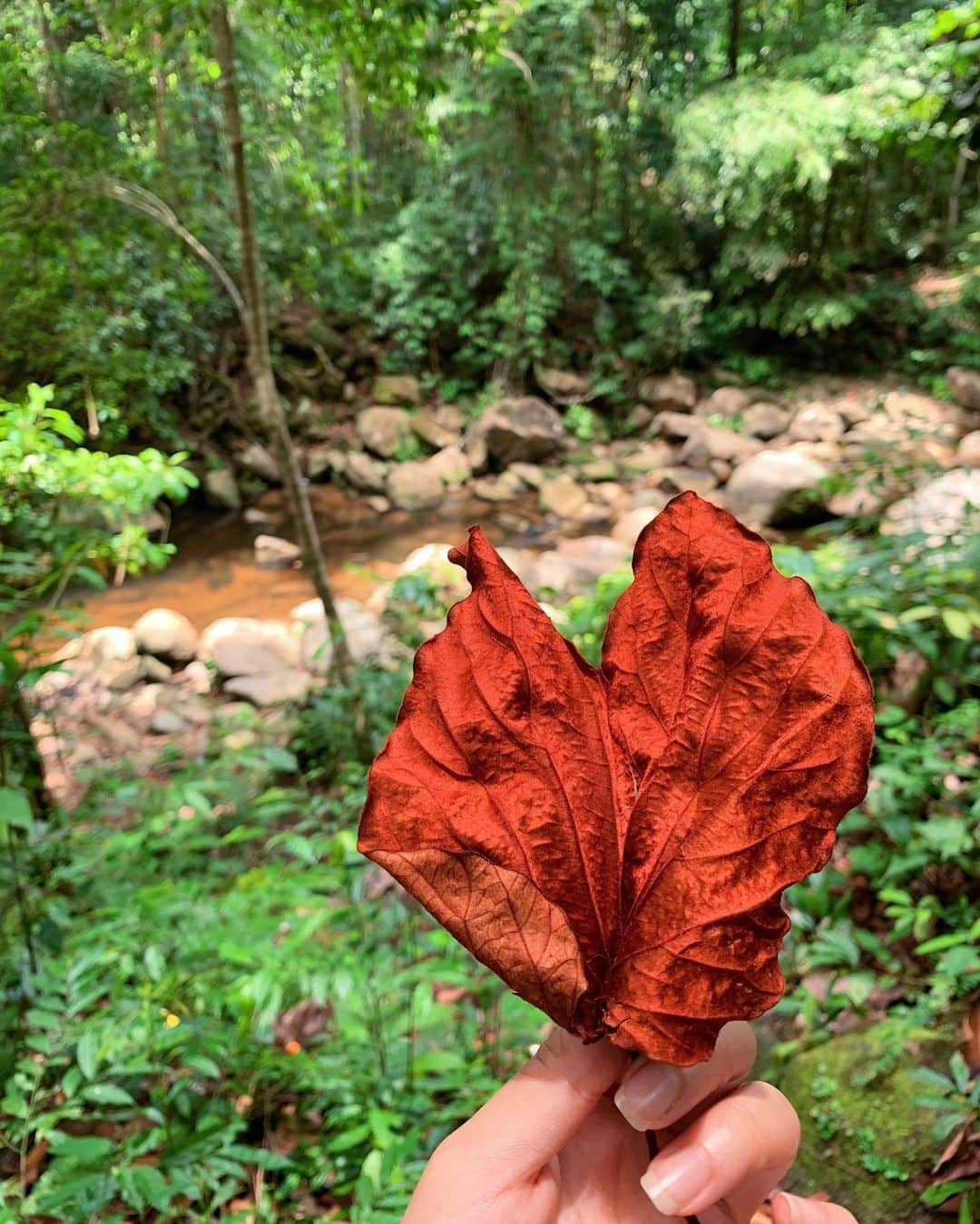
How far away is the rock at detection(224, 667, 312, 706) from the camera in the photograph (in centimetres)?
496

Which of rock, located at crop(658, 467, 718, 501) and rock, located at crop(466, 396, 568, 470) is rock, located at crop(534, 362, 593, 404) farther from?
rock, located at crop(658, 467, 718, 501)

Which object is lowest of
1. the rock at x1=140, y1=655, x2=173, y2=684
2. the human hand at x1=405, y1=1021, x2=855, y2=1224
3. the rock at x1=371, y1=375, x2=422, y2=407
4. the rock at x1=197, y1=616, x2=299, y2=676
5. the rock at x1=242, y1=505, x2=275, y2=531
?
the rock at x1=140, y1=655, x2=173, y2=684

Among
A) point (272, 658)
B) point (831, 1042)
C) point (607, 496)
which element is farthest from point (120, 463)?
point (607, 496)

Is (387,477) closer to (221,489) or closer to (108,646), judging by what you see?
(221,489)

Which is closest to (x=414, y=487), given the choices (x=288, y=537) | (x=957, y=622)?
(x=288, y=537)

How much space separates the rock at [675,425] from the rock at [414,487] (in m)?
3.04

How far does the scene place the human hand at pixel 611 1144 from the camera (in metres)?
0.53

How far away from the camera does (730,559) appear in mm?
431

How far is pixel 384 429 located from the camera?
1003cm

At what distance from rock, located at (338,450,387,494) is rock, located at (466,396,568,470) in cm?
117

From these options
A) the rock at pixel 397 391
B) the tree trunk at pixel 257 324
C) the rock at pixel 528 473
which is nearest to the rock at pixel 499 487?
the rock at pixel 528 473

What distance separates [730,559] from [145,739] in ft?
15.8

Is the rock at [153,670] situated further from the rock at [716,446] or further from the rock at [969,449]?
the rock at [969,449]

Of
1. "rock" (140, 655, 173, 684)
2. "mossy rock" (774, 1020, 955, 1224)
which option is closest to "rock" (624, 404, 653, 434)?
"rock" (140, 655, 173, 684)
